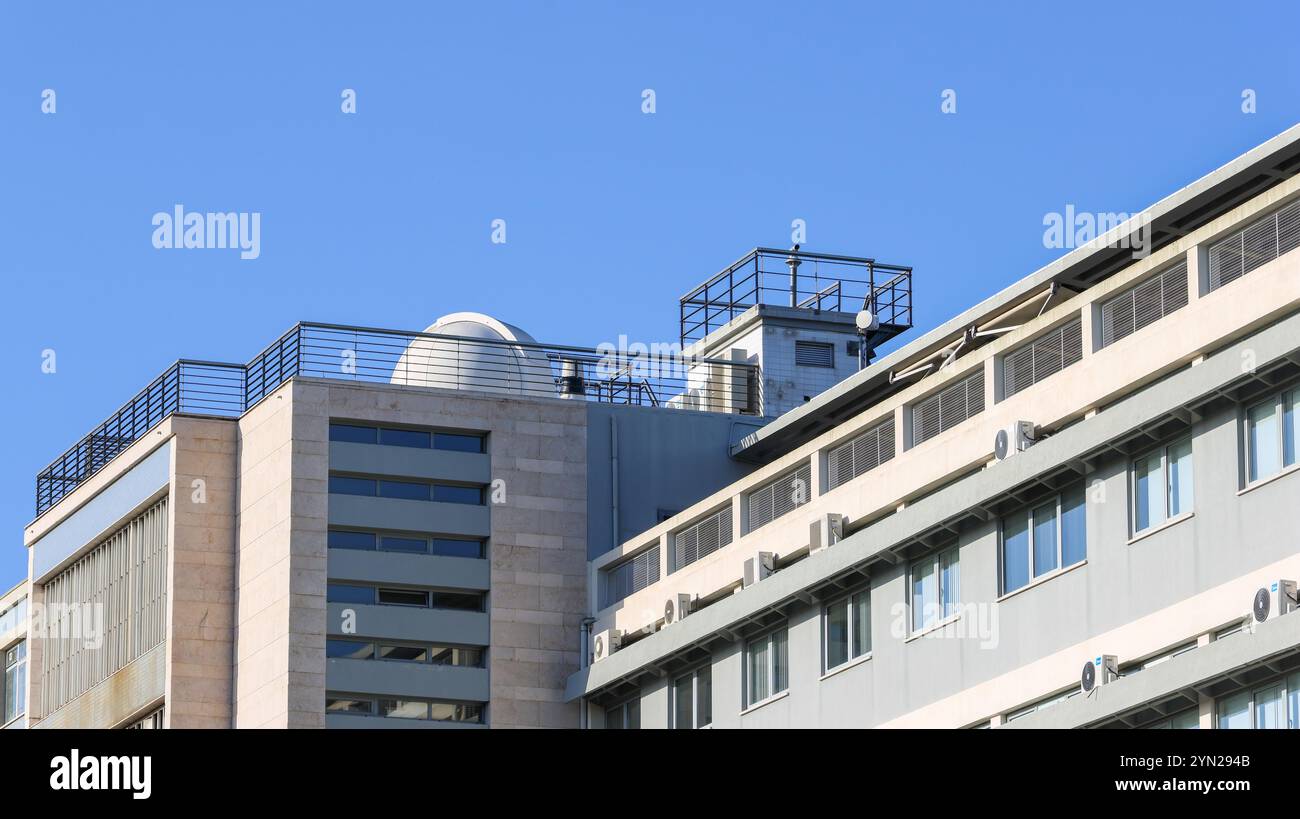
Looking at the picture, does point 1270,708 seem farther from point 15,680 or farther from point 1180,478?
point 15,680

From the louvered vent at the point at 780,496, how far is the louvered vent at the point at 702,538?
2.78 feet

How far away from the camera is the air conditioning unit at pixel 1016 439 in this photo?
38094 mm

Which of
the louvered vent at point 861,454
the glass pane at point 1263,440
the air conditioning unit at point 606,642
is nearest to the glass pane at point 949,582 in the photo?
the louvered vent at point 861,454

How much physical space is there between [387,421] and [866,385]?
9558 millimetres

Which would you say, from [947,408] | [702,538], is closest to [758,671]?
[702,538]

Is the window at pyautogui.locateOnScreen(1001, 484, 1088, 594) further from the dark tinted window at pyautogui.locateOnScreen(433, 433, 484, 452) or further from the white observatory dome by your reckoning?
the white observatory dome

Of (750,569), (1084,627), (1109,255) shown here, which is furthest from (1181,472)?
(750,569)

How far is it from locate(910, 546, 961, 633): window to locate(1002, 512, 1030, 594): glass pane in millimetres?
1227

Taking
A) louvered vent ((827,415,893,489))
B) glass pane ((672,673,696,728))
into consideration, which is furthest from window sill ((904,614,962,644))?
glass pane ((672,673,696,728))

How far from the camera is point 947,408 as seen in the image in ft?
136

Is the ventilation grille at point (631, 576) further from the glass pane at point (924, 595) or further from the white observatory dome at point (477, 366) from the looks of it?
the glass pane at point (924, 595)

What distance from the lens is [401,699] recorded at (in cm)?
4903

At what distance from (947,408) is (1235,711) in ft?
31.3
